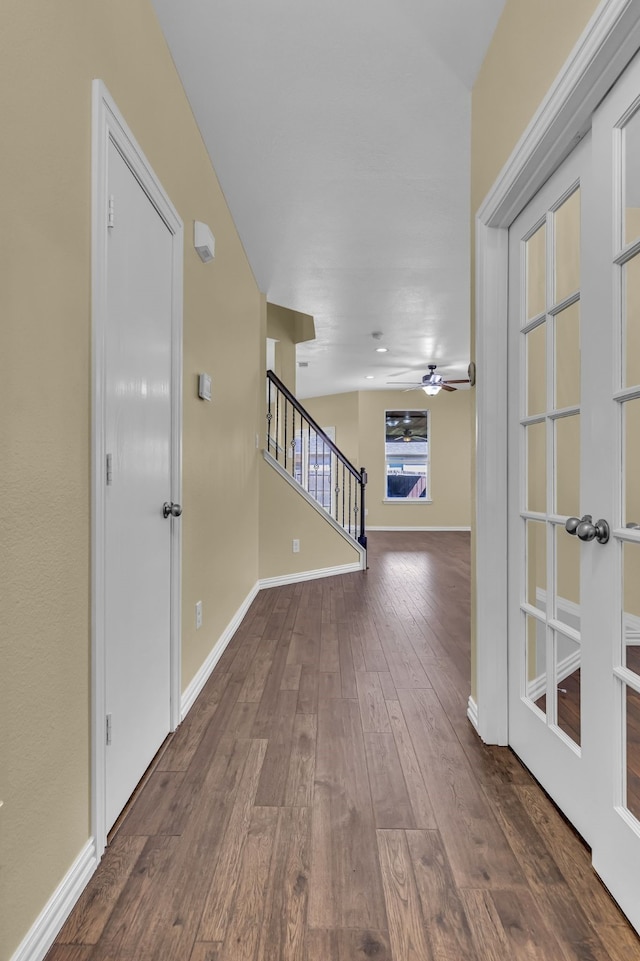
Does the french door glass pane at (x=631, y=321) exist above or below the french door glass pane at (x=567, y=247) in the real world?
below

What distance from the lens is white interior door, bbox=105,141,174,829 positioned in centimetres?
146

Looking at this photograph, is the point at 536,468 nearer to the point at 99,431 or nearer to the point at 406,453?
the point at 99,431

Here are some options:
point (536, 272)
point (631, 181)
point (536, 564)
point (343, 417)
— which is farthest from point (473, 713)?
point (343, 417)

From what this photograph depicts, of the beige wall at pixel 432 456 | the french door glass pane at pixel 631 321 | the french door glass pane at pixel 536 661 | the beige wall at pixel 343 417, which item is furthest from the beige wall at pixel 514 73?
the beige wall at pixel 343 417

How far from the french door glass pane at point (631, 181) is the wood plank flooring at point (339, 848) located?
1.62m

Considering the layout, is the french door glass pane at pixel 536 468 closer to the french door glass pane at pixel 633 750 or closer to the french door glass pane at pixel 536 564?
the french door glass pane at pixel 536 564

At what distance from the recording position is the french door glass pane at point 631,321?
1177mm

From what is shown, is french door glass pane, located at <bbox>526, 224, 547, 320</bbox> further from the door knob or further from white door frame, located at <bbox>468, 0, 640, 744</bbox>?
the door knob

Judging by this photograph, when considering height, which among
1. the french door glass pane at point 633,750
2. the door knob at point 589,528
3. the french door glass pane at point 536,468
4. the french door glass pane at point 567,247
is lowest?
the french door glass pane at point 633,750

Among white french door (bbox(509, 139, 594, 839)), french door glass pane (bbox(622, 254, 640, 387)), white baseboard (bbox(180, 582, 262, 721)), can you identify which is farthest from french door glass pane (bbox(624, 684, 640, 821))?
white baseboard (bbox(180, 582, 262, 721))

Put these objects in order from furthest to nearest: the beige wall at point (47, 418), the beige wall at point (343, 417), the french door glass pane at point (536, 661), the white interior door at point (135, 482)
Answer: the beige wall at point (343, 417) < the french door glass pane at point (536, 661) < the white interior door at point (135, 482) < the beige wall at point (47, 418)

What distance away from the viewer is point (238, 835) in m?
1.44

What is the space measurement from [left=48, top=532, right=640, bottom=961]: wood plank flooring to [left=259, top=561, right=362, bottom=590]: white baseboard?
7.45ft

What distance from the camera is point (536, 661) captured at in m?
1.70
